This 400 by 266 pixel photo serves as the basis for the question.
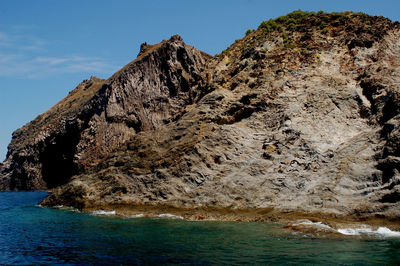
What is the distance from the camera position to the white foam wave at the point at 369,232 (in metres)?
19.5

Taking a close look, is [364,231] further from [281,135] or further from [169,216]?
[169,216]

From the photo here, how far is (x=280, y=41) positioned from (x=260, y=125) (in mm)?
13791

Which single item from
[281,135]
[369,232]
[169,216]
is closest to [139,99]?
[281,135]

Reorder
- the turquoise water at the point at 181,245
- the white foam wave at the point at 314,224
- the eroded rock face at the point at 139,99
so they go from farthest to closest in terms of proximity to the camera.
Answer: the eroded rock face at the point at 139,99, the white foam wave at the point at 314,224, the turquoise water at the point at 181,245

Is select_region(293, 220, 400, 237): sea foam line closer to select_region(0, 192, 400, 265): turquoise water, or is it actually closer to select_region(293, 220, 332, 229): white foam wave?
select_region(293, 220, 332, 229): white foam wave

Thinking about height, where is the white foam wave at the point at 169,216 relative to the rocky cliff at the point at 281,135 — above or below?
below

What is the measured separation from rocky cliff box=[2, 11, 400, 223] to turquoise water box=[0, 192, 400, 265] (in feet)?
18.1

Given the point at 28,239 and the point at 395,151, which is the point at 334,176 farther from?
the point at 28,239

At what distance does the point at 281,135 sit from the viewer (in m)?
32.5

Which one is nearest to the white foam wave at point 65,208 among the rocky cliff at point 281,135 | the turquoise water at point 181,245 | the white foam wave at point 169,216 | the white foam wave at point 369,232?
the rocky cliff at point 281,135

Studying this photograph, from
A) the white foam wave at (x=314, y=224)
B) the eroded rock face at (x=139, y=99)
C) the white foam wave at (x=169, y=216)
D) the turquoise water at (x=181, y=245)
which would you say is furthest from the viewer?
the eroded rock face at (x=139, y=99)

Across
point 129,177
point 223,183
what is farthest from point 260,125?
point 129,177

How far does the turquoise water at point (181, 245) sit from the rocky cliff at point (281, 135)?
552cm

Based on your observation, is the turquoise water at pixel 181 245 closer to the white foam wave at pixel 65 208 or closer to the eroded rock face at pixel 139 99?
the white foam wave at pixel 65 208
